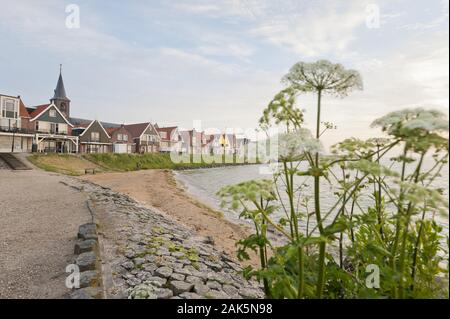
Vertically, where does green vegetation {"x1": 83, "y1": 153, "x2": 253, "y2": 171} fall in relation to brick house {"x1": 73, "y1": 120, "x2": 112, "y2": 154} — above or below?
below

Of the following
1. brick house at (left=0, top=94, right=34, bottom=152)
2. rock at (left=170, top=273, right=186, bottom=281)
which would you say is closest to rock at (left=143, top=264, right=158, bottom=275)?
rock at (left=170, top=273, right=186, bottom=281)

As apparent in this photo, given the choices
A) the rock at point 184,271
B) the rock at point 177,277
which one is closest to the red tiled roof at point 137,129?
the rock at point 184,271

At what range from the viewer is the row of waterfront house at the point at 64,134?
49.7 meters

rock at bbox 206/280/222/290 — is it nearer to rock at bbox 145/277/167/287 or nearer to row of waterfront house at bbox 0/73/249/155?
rock at bbox 145/277/167/287

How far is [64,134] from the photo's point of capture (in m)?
57.4

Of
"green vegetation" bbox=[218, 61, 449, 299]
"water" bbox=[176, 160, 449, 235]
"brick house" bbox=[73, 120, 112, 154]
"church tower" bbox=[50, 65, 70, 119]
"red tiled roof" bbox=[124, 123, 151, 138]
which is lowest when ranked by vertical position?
"water" bbox=[176, 160, 449, 235]

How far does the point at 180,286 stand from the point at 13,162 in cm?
4112

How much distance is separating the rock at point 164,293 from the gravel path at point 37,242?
5.11 feet

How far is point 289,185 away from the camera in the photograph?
3068mm

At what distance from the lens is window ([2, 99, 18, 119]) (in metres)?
49.0

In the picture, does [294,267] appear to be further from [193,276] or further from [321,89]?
[193,276]

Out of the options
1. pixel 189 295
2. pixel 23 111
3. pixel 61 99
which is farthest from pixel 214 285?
pixel 61 99

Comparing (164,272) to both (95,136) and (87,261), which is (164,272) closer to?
(87,261)
